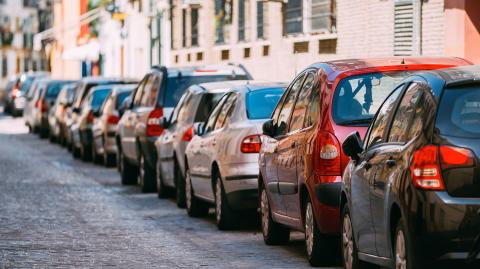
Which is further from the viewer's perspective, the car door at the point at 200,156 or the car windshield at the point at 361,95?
the car door at the point at 200,156

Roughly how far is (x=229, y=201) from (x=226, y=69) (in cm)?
628

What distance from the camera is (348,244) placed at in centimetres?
1121

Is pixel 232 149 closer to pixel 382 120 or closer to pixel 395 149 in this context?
pixel 382 120

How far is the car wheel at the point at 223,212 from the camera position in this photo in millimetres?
16062

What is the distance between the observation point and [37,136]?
4816cm

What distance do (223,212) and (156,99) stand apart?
654 centimetres

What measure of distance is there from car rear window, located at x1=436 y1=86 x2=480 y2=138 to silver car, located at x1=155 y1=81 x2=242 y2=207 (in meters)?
9.41

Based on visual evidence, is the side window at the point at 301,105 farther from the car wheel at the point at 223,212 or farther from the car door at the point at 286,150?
the car wheel at the point at 223,212

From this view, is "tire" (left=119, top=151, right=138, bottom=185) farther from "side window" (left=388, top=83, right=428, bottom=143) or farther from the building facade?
"side window" (left=388, top=83, right=428, bottom=143)

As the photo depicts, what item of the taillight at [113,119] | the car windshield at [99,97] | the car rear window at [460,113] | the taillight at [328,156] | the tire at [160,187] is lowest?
the tire at [160,187]

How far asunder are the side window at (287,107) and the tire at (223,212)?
2.19 metres

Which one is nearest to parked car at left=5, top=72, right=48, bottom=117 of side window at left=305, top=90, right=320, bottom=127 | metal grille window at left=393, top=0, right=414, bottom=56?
metal grille window at left=393, top=0, right=414, bottom=56

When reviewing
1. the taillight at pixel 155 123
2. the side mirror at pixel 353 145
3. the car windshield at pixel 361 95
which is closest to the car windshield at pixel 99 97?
the taillight at pixel 155 123

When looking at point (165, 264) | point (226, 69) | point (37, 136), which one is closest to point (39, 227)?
point (165, 264)
